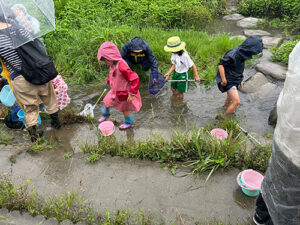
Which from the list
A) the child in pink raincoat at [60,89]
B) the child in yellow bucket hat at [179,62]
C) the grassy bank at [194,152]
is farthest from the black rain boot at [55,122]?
the child in yellow bucket hat at [179,62]

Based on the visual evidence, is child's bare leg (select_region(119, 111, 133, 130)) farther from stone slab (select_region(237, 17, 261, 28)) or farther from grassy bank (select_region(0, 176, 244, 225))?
stone slab (select_region(237, 17, 261, 28))

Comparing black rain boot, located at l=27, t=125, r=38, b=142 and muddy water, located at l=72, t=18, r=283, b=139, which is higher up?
black rain boot, located at l=27, t=125, r=38, b=142

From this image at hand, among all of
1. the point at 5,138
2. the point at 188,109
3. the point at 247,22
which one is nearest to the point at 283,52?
the point at 188,109

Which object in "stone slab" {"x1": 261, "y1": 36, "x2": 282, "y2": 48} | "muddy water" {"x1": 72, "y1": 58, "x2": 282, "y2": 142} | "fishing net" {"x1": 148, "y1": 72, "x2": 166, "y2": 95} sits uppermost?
"fishing net" {"x1": 148, "y1": 72, "x2": 166, "y2": 95}

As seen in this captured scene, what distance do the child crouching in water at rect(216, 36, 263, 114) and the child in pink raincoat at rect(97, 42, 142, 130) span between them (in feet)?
5.07

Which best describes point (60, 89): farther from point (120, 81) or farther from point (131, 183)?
point (131, 183)

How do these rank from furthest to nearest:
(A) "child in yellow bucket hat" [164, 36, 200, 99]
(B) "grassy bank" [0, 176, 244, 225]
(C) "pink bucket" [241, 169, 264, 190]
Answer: (A) "child in yellow bucket hat" [164, 36, 200, 99] < (C) "pink bucket" [241, 169, 264, 190] < (B) "grassy bank" [0, 176, 244, 225]

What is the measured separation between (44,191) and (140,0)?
7714 mm

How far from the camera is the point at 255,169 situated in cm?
282

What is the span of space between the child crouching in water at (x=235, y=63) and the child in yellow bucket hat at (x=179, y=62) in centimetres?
50

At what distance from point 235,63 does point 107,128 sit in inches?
93.1

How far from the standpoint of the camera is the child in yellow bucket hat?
13.4ft

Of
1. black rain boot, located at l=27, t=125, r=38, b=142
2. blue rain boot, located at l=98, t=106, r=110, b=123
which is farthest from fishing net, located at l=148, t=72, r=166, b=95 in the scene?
black rain boot, located at l=27, t=125, r=38, b=142

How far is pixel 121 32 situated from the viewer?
5.70 m
